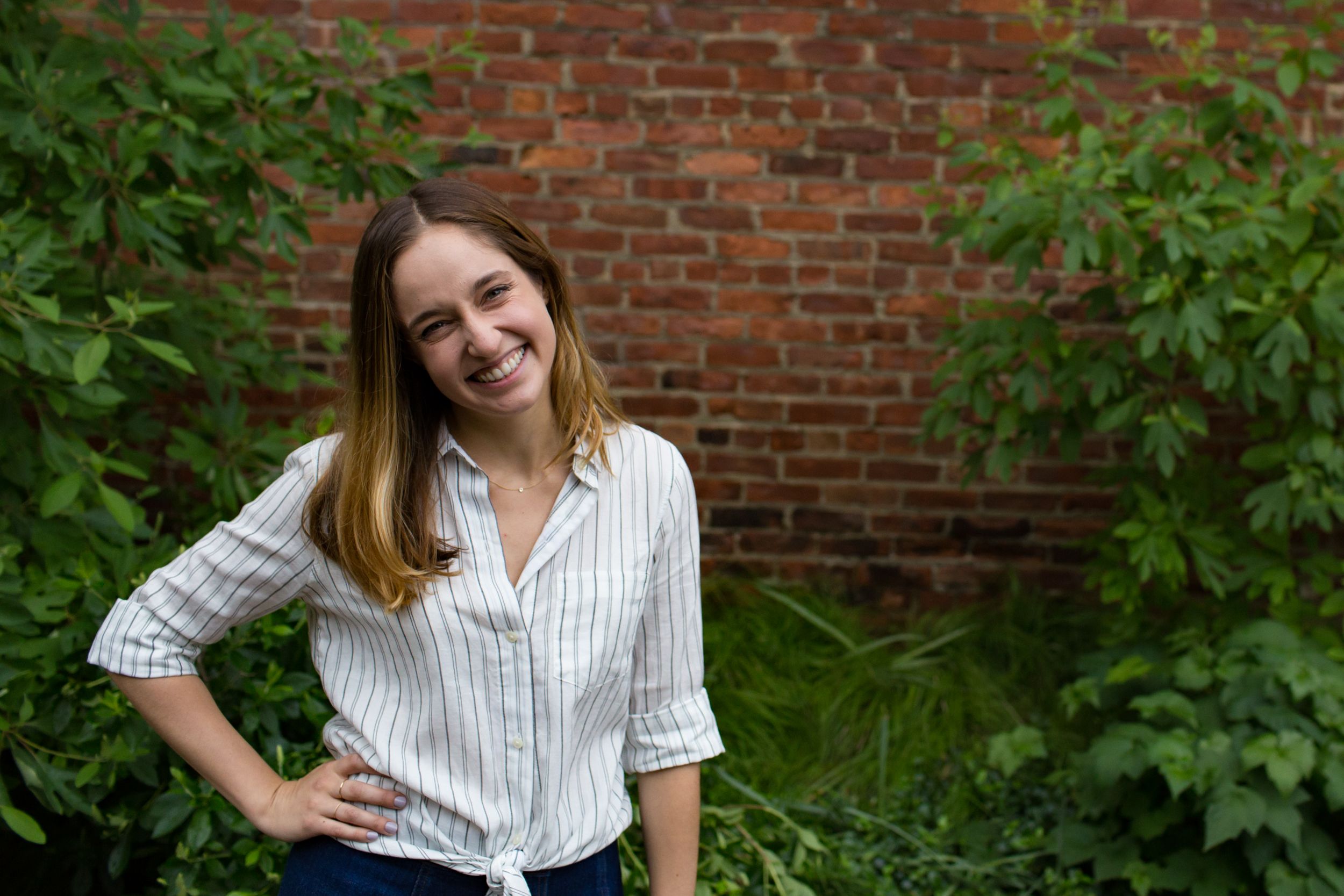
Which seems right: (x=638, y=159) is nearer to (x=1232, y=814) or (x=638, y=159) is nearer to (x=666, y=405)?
(x=666, y=405)

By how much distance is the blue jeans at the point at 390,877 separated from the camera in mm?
1249

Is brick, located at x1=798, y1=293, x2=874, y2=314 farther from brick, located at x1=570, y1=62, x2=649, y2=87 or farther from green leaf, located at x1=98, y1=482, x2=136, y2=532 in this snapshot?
green leaf, located at x1=98, y1=482, x2=136, y2=532

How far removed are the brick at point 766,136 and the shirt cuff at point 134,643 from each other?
2.33 metres

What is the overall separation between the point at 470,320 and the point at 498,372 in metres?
0.08

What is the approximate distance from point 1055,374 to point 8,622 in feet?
8.05

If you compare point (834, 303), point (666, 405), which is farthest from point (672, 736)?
point (834, 303)

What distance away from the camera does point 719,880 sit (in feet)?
6.80

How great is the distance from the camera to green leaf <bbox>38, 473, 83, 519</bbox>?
1890 millimetres

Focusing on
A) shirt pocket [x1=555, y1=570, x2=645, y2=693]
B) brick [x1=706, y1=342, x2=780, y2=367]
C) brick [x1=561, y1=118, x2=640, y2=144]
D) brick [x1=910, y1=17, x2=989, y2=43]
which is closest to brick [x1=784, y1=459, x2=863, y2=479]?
brick [x1=706, y1=342, x2=780, y2=367]

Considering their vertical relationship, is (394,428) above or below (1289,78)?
below

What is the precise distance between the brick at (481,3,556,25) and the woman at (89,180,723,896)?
1.98 m

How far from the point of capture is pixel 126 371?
2.25 metres

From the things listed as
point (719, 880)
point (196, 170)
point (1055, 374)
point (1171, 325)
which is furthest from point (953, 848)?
point (196, 170)

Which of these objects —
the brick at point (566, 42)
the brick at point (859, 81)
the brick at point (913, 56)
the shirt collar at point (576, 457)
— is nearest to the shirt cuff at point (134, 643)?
the shirt collar at point (576, 457)
